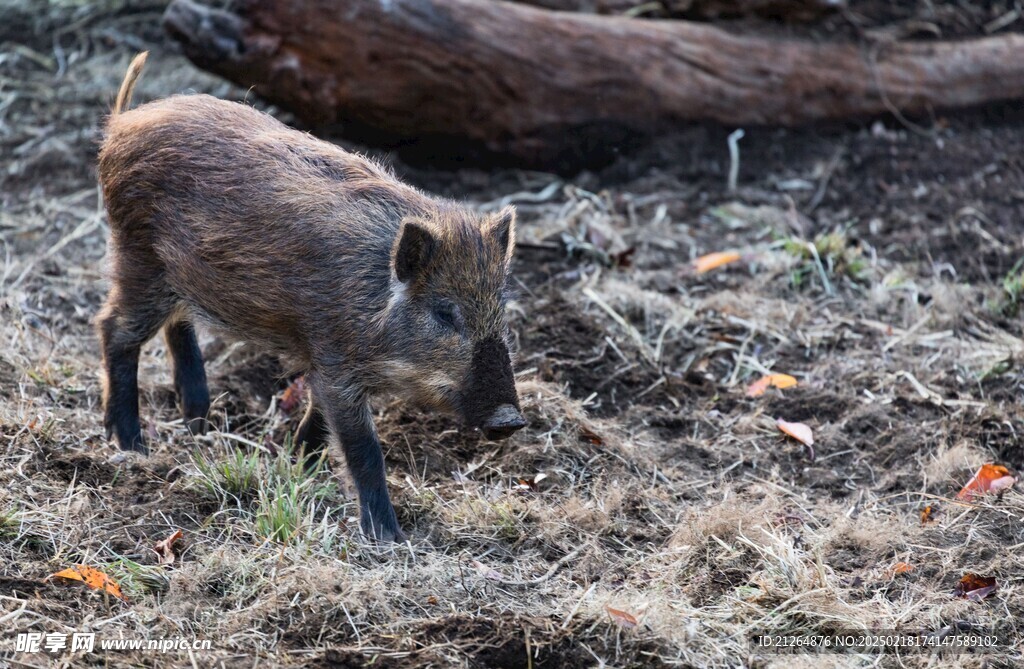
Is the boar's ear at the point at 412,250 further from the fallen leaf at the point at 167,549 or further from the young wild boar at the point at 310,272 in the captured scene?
the fallen leaf at the point at 167,549

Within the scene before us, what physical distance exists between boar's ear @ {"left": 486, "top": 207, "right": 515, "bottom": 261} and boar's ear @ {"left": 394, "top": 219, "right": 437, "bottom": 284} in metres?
0.36

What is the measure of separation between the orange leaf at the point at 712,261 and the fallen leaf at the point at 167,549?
12.1 feet

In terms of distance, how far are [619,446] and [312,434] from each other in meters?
1.30

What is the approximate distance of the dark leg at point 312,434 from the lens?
4.62 metres

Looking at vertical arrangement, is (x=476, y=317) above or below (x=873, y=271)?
above

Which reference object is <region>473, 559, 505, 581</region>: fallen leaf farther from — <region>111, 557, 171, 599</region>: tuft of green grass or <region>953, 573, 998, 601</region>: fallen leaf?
<region>953, 573, 998, 601</region>: fallen leaf

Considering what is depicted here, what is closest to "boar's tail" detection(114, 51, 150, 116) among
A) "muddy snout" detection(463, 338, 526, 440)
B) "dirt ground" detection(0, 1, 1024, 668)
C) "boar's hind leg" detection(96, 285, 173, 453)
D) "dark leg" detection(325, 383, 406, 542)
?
"boar's hind leg" detection(96, 285, 173, 453)

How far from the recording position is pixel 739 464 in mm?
4867

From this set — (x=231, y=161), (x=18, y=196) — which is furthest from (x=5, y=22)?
(x=231, y=161)

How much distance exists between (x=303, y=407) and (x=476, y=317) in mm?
1237

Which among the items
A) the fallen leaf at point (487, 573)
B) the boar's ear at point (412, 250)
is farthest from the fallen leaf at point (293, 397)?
the fallen leaf at point (487, 573)

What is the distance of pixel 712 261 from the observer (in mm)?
6656

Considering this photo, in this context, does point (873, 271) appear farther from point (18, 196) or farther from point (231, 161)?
point (18, 196)

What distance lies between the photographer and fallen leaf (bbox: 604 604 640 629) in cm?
350
